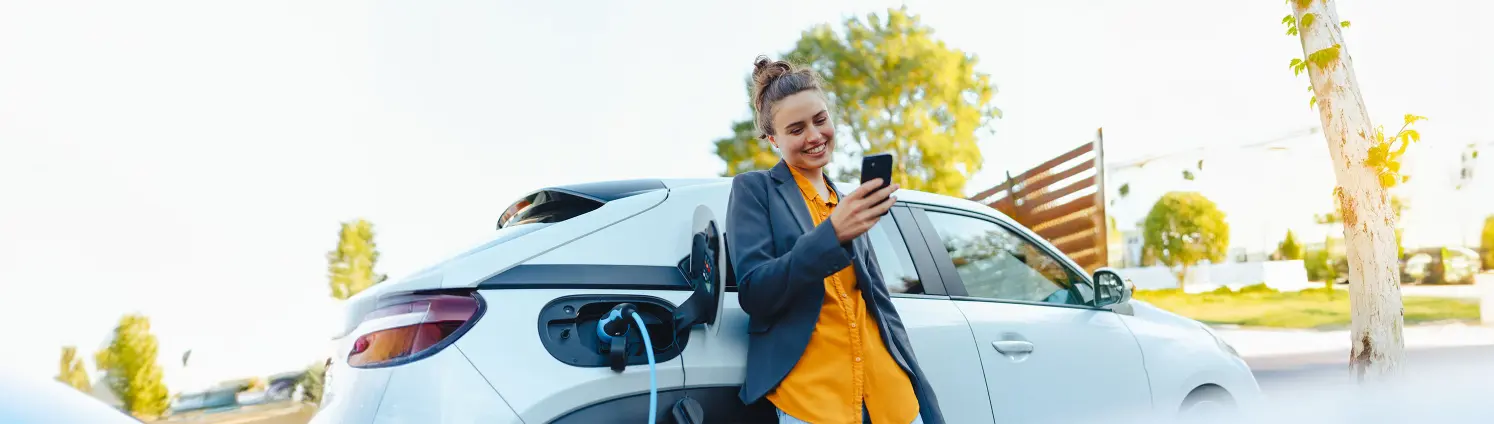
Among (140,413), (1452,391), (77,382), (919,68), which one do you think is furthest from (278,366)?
(919,68)

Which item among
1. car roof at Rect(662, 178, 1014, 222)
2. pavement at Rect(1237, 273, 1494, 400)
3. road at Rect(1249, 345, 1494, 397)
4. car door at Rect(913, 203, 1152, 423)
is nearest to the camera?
car roof at Rect(662, 178, 1014, 222)

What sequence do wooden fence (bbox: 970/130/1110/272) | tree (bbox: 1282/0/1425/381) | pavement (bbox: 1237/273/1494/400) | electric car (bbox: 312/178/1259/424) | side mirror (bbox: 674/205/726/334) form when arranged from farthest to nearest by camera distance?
wooden fence (bbox: 970/130/1110/272) < pavement (bbox: 1237/273/1494/400) < tree (bbox: 1282/0/1425/381) < side mirror (bbox: 674/205/726/334) < electric car (bbox: 312/178/1259/424)

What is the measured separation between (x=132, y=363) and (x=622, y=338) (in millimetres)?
19479

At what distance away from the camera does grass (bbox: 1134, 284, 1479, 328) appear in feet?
68.0

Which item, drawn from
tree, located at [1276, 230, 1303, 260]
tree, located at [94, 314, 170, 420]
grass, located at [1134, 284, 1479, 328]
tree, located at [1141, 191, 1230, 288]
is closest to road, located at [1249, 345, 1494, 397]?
grass, located at [1134, 284, 1479, 328]

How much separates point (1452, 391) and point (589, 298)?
166 centimetres

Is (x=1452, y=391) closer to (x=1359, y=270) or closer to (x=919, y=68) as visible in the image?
(x=1359, y=270)

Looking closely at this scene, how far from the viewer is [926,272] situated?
3.19m

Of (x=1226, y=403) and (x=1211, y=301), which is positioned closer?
(x=1226, y=403)

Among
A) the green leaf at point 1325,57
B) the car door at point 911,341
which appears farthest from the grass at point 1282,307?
the car door at point 911,341

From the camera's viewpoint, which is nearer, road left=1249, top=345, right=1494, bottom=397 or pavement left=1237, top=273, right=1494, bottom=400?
road left=1249, top=345, right=1494, bottom=397

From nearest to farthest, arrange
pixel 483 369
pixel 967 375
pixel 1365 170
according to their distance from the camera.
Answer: pixel 483 369 < pixel 967 375 < pixel 1365 170

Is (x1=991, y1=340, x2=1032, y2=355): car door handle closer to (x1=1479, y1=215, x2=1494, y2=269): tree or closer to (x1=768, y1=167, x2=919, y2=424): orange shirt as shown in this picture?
(x1=768, y1=167, x2=919, y2=424): orange shirt

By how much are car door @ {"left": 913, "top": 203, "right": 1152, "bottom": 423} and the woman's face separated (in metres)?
1.02
